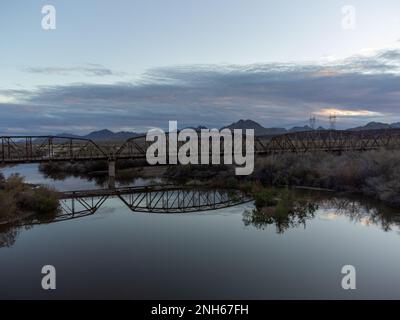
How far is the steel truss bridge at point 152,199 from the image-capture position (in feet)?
96.0

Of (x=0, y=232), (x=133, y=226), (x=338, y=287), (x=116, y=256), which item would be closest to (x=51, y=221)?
(x=0, y=232)

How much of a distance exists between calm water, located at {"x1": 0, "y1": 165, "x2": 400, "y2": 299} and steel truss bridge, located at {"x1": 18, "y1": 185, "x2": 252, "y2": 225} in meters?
2.41

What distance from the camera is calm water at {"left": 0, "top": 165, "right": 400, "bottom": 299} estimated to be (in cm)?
1413

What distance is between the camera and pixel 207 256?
699 inches

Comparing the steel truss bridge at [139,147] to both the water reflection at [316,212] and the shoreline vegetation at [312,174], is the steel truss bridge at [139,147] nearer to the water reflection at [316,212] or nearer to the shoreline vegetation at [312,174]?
the shoreline vegetation at [312,174]

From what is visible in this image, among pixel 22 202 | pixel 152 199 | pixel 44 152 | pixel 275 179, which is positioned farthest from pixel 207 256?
pixel 44 152

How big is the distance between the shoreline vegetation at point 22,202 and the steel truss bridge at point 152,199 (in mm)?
905

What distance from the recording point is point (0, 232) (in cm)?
Result: 2209

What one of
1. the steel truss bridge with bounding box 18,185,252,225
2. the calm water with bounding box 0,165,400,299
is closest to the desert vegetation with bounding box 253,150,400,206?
the calm water with bounding box 0,165,400,299

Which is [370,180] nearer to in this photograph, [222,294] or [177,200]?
[177,200]

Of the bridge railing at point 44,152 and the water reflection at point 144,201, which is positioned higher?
the bridge railing at point 44,152

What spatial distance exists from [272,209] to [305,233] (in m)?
5.27

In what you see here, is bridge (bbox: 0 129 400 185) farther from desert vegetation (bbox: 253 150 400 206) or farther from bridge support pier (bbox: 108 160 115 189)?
desert vegetation (bbox: 253 150 400 206)

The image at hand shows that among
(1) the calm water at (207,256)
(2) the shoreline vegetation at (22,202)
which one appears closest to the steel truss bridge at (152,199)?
(2) the shoreline vegetation at (22,202)
